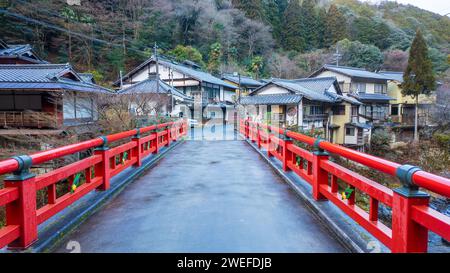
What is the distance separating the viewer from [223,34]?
4834cm

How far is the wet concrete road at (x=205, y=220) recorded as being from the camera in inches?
115

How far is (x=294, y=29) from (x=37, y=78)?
46.1 metres

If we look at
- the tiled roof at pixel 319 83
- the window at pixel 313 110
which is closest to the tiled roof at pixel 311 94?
the tiled roof at pixel 319 83

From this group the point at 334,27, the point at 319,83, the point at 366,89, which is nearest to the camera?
the point at 319,83

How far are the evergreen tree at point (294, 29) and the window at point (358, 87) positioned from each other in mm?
20216

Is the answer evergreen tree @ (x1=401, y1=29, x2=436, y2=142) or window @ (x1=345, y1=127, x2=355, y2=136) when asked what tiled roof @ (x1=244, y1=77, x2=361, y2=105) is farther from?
evergreen tree @ (x1=401, y1=29, x2=436, y2=142)

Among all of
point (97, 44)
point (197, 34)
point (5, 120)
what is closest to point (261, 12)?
point (197, 34)

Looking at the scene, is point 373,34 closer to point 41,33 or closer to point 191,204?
point 41,33

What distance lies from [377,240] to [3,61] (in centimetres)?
2561

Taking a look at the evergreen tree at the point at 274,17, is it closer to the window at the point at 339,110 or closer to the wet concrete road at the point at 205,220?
the window at the point at 339,110

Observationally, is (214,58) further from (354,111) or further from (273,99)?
(354,111)

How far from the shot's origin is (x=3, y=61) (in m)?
21.4

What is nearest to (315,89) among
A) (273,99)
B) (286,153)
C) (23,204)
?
(273,99)

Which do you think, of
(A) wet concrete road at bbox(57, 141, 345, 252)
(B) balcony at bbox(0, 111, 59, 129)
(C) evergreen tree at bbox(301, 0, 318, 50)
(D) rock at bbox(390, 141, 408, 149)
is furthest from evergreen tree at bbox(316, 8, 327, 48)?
(A) wet concrete road at bbox(57, 141, 345, 252)
